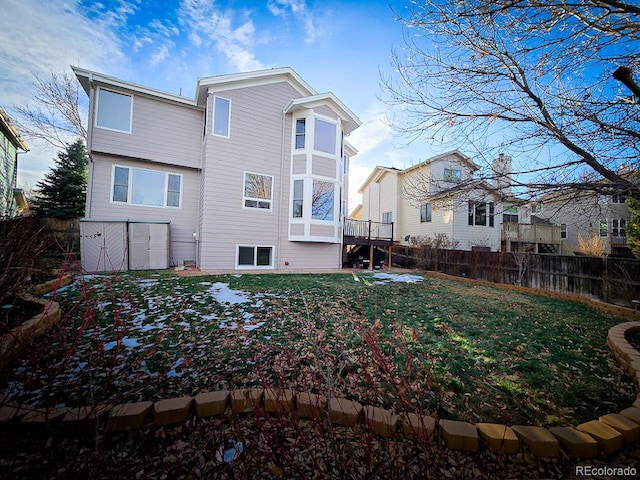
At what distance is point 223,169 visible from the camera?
9727 mm

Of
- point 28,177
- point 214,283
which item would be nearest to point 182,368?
point 214,283

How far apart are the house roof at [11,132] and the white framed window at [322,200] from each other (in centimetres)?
1356

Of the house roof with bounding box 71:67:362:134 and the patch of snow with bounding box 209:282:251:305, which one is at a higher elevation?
the house roof with bounding box 71:67:362:134

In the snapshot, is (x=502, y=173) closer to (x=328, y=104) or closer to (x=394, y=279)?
(x=394, y=279)

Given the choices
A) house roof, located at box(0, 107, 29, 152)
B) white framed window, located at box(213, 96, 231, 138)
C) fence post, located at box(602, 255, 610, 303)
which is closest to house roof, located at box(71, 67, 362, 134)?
white framed window, located at box(213, 96, 231, 138)

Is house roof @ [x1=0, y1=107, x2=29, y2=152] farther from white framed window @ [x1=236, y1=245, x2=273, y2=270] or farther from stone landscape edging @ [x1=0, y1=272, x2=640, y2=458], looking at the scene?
stone landscape edging @ [x1=0, y1=272, x2=640, y2=458]

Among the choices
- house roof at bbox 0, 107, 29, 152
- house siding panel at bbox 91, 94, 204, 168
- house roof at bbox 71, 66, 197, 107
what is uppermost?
house roof at bbox 71, 66, 197, 107

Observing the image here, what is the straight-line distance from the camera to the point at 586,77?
11.2ft

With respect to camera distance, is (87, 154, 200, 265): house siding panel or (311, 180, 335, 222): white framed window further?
(311, 180, 335, 222): white framed window

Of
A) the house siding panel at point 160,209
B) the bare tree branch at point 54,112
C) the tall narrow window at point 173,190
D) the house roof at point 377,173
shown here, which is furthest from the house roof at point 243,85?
the house roof at point 377,173

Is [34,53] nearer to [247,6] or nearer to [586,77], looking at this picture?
[247,6]

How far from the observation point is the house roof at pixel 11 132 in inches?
443

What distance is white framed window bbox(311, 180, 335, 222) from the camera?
1067 centimetres

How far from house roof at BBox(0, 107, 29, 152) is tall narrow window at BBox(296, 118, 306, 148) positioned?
40.7 feet
